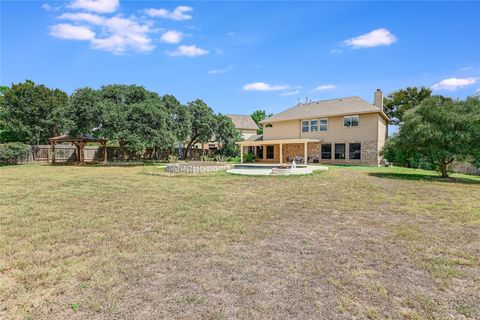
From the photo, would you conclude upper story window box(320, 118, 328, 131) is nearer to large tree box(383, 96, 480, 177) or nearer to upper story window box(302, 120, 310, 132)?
upper story window box(302, 120, 310, 132)

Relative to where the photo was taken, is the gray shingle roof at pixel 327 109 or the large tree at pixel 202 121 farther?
the large tree at pixel 202 121

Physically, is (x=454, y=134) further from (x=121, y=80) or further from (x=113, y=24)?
(x=121, y=80)

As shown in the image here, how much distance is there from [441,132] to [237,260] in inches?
584

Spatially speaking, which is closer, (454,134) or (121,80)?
(454,134)

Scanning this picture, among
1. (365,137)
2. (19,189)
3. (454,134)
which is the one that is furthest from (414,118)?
(19,189)

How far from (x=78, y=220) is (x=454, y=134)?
1679cm

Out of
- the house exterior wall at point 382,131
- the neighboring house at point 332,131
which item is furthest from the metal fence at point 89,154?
the house exterior wall at point 382,131

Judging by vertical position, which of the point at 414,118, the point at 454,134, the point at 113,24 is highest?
the point at 113,24

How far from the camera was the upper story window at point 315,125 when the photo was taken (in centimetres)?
2603

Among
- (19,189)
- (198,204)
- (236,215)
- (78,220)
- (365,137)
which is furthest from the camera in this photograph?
(365,137)

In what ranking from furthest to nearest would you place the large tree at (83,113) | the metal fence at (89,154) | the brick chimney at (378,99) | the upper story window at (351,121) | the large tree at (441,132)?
the metal fence at (89,154), the brick chimney at (378,99), the upper story window at (351,121), the large tree at (83,113), the large tree at (441,132)

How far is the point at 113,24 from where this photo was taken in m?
13.5

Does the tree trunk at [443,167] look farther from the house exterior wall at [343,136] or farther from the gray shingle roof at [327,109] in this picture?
the gray shingle roof at [327,109]

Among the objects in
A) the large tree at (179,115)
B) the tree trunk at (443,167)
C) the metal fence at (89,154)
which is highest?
the large tree at (179,115)
